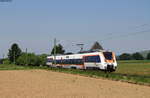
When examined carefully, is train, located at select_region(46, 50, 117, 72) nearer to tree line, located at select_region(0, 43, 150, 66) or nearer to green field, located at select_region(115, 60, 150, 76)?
green field, located at select_region(115, 60, 150, 76)

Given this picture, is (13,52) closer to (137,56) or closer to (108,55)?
(137,56)

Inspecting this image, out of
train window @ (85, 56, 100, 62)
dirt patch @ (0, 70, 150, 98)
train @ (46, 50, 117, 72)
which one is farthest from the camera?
train window @ (85, 56, 100, 62)

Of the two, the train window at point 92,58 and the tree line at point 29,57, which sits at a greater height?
the tree line at point 29,57

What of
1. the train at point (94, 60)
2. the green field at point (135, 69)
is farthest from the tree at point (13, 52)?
the train at point (94, 60)

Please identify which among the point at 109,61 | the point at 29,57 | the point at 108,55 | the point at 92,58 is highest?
the point at 29,57

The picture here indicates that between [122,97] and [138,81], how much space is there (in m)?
9.81

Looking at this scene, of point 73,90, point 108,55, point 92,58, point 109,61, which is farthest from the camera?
point 92,58

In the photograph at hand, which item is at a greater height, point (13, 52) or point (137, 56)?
point (13, 52)

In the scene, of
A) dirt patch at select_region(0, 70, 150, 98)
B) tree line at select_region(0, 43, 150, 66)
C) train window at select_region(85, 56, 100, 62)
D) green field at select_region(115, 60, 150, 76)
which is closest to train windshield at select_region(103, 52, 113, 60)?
train window at select_region(85, 56, 100, 62)

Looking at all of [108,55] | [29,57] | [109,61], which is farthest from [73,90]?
[29,57]

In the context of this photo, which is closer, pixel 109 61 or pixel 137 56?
pixel 109 61

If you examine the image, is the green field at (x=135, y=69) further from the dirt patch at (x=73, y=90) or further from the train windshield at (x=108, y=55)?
the dirt patch at (x=73, y=90)

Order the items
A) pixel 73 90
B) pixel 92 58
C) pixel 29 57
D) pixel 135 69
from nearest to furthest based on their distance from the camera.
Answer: pixel 73 90, pixel 92 58, pixel 135 69, pixel 29 57

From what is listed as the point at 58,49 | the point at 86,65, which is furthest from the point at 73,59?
the point at 58,49
